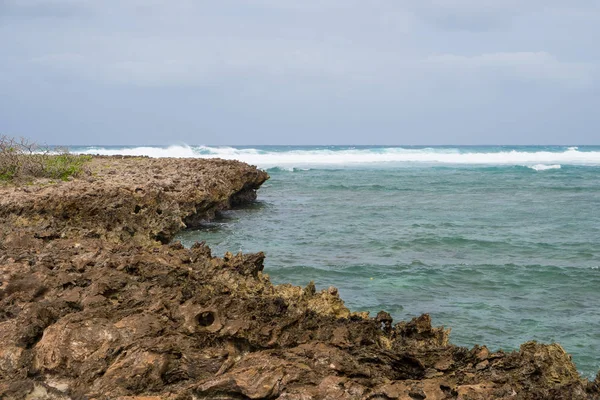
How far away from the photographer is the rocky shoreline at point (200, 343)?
4.06 meters

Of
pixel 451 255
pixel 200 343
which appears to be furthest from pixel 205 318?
pixel 451 255

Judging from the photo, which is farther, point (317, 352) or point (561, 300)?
point (561, 300)

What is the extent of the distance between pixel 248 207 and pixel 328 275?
37.7ft

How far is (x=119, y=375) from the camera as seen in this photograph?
13.8ft

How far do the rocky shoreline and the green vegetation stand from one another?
7.45m

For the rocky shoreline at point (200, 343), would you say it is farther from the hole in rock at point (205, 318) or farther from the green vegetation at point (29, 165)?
the green vegetation at point (29, 165)

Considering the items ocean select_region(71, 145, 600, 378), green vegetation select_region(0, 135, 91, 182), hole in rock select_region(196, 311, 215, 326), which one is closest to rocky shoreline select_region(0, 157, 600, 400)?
hole in rock select_region(196, 311, 215, 326)

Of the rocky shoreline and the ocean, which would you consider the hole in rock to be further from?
the ocean

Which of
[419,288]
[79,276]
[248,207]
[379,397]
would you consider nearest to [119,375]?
[379,397]

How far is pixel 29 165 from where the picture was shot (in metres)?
14.9

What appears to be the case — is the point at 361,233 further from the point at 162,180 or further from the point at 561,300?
the point at 561,300

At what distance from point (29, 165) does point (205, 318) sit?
37.2 feet

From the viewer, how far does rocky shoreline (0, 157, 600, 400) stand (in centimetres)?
406

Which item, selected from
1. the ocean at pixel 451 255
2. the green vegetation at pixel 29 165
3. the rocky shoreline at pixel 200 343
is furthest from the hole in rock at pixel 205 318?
the green vegetation at pixel 29 165
